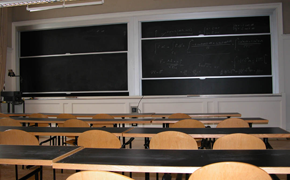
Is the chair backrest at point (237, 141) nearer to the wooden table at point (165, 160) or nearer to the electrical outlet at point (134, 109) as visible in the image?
the wooden table at point (165, 160)

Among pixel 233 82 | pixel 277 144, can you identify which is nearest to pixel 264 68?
pixel 233 82

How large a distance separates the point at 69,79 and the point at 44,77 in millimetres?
799

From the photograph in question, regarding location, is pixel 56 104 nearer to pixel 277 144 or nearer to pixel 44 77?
pixel 44 77

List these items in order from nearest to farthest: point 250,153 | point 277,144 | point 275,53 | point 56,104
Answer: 1. point 250,153
2. point 277,144
3. point 275,53
4. point 56,104

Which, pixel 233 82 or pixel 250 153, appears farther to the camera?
pixel 233 82

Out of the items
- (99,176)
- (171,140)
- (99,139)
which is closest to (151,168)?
(99,176)

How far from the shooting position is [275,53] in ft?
17.7

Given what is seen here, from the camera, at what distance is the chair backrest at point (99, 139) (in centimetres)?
200

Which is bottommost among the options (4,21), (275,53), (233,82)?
(233,82)

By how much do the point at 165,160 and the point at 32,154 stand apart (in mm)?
884

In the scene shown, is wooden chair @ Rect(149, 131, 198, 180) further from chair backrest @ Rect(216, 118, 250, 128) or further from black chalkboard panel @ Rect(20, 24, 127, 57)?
black chalkboard panel @ Rect(20, 24, 127, 57)

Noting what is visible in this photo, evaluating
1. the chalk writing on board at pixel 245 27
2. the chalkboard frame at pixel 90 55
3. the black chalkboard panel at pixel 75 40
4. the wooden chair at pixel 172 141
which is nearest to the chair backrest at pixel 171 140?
the wooden chair at pixel 172 141

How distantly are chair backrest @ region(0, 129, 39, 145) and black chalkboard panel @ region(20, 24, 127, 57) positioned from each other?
4.17m

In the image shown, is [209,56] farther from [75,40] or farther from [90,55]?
[75,40]
